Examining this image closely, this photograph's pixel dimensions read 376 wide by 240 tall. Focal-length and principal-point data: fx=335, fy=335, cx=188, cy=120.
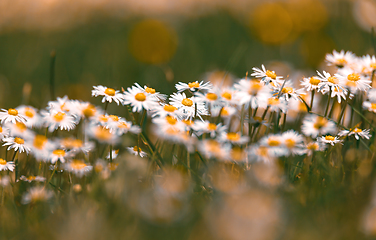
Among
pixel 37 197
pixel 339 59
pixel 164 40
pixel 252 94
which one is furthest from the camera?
pixel 164 40

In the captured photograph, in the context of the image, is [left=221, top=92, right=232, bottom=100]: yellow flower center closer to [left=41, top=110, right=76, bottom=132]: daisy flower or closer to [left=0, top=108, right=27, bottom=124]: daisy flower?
[left=41, top=110, right=76, bottom=132]: daisy flower

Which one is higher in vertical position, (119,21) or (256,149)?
(119,21)

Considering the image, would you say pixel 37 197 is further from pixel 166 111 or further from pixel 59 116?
pixel 166 111

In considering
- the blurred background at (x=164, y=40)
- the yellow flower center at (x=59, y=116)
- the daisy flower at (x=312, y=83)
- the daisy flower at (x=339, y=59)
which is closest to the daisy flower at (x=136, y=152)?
the yellow flower center at (x=59, y=116)

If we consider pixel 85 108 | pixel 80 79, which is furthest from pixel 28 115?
pixel 80 79

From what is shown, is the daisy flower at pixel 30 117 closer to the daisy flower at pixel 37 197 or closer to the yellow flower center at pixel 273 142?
the daisy flower at pixel 37 197

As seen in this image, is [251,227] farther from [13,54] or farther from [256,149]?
[13,54]

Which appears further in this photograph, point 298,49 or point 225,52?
point 298,49

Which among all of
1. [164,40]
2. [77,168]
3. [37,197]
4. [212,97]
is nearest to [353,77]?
[212,97]
